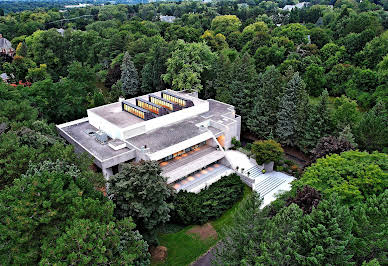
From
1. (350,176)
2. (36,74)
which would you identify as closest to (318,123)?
(350,176)

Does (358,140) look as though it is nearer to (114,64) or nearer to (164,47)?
(164,47)

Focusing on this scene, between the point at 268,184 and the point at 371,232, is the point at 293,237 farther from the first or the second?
the point at 268,184

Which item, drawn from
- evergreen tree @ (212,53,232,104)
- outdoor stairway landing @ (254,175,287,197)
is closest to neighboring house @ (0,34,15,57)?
evergreen tree @ (212,53,232,104)

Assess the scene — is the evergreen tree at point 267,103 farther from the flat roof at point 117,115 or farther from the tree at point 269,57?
the tree at point 269,57

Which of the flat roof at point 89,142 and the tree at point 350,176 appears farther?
the flat roof at point 89,142

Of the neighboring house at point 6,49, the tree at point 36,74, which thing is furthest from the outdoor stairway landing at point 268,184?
the neighboring house at point 6,49
